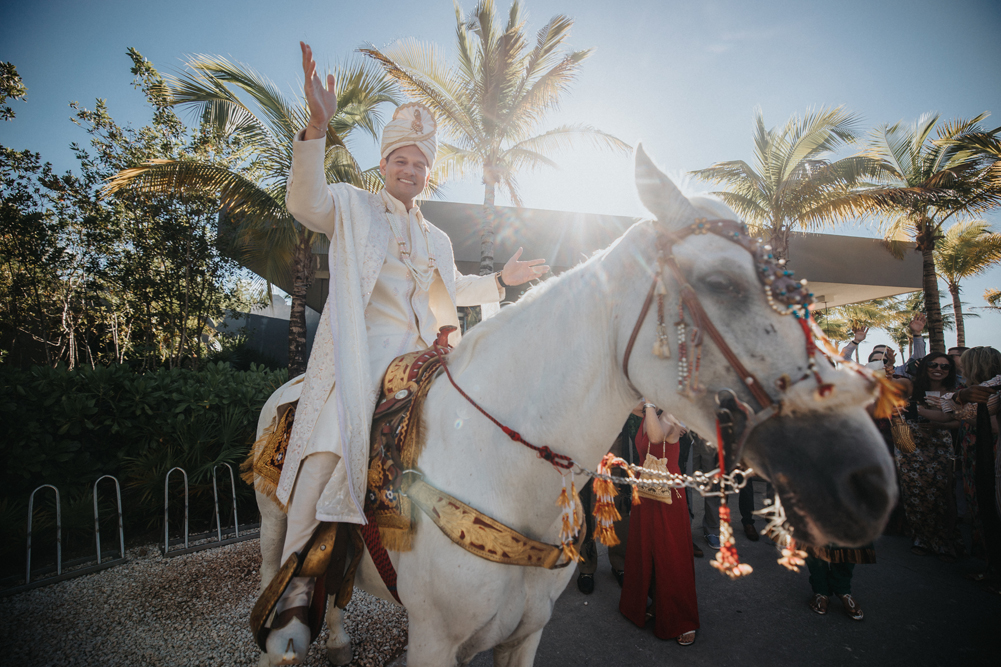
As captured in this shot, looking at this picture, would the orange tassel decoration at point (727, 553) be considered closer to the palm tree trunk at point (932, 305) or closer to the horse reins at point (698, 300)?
the horse reins at point (698, 300)

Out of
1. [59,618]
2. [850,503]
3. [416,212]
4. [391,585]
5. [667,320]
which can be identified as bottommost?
[59,618]

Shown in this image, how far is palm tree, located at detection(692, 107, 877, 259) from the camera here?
11.7 m

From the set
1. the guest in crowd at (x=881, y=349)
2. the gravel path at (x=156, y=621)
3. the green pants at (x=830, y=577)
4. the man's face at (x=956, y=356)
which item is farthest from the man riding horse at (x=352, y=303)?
the man's face at (x=956, y=356)

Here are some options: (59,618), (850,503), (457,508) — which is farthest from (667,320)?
(59,618)

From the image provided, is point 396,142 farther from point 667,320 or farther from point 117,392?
point 117,392

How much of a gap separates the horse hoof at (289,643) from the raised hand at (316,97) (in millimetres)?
1957

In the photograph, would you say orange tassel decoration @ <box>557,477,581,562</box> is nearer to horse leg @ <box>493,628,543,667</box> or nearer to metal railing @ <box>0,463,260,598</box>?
horse leg @ <box>493,628,543,667</box>

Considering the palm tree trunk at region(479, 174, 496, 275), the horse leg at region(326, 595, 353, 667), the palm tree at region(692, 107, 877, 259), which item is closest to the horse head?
the horse leg at region(326, 595, 353, 667)

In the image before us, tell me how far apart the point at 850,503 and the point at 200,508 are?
24.0 ft

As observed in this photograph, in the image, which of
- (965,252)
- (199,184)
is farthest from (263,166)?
(965,252)

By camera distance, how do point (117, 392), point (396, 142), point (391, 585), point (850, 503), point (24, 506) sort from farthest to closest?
point (117, 392)
point (24, 506)
point (396, 142)
point (391, 585)
point (850, 503)

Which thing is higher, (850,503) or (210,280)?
(210,280)

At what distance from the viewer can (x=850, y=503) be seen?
90cm

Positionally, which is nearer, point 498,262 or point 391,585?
point 391,585
